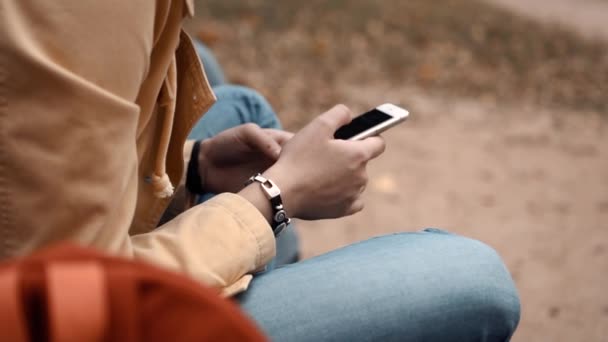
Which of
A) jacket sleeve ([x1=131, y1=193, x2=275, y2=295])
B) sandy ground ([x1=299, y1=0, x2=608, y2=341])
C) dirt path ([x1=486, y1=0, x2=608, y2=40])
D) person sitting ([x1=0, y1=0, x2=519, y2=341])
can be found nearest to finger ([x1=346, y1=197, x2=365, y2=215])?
person sitting ([x1=0, y1=0, x2=519, y2=341])

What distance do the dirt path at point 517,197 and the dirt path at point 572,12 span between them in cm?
171

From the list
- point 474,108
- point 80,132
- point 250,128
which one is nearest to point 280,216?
point 250,128

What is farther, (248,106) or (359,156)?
(248,106)

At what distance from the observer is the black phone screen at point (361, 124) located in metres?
1.23

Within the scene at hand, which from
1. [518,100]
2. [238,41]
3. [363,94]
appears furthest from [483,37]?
[238,41]

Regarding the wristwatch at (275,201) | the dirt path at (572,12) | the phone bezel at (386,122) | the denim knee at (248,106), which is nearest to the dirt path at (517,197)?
the denim knee at (248,106)

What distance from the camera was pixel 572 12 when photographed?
17.4 feet

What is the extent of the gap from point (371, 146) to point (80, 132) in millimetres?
531

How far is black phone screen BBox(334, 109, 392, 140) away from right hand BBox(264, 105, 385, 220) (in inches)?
2.7

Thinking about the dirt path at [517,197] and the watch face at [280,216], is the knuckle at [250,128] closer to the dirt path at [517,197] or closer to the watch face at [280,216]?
the watch face at [280,216]

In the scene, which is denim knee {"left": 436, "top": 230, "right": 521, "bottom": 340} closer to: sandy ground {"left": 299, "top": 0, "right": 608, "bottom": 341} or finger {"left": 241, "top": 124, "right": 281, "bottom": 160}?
finger {"left": 241, "top": 124, "right": 281, "bottom": 160}

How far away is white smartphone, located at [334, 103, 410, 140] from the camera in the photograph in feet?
4.02

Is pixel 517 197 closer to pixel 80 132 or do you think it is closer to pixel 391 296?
pixel 391 296

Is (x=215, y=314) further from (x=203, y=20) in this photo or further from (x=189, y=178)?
(x=203, y=20)
